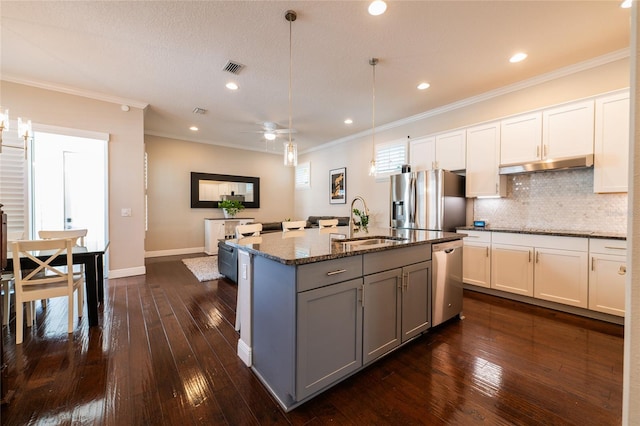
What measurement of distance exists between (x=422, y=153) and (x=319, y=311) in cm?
388

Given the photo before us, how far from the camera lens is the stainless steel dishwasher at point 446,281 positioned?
8.25 ft

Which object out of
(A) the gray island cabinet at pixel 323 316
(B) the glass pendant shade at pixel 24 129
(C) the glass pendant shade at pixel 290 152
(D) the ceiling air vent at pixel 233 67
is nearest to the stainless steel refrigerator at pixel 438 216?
(A) the gray island cabinet at pixel 323 316

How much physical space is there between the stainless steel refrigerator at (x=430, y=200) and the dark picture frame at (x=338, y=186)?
2.06 m

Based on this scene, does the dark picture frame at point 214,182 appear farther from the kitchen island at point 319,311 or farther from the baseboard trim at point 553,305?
the baseboard trim at point 553,305

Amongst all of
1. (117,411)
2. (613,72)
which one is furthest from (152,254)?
(613,72)

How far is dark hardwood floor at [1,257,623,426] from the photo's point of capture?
1547 millimetres

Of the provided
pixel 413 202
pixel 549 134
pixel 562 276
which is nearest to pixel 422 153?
pixel 413 202

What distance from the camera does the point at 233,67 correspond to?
3201 millimetres

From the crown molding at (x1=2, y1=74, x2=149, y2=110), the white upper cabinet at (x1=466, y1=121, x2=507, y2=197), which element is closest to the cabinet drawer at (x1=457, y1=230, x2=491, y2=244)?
the white upper cabinet at (x1=466, y1=121, x2=507, y2=197)

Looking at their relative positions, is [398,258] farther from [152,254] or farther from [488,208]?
[152,254]

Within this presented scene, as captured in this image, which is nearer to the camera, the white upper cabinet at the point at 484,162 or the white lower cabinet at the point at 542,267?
the white lower cabinet at the point at 542,267

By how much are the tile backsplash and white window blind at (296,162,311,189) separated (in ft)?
15.7

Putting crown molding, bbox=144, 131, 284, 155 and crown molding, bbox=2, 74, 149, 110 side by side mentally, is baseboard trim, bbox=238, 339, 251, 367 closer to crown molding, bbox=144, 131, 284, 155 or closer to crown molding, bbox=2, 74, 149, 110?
crown molding, bbox=2, 74, 149, 110

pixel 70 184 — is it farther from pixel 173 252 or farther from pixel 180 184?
pixel 173 252
